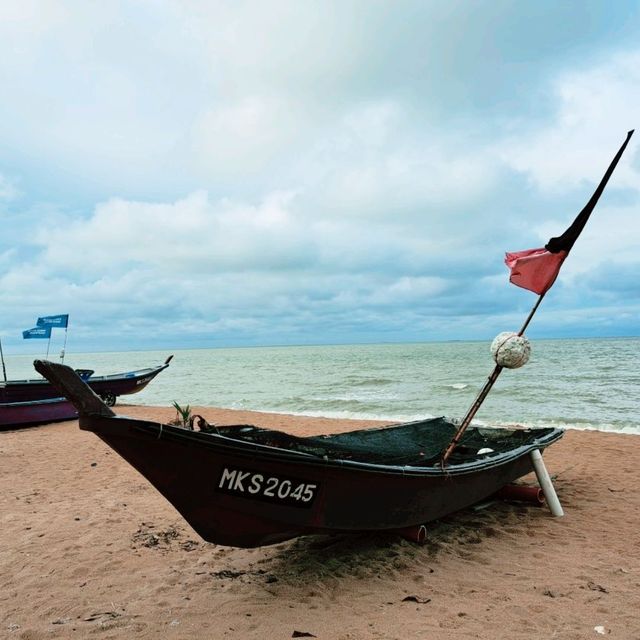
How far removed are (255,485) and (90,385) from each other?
16426mm

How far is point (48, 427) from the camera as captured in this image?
Answer: 15.7 m

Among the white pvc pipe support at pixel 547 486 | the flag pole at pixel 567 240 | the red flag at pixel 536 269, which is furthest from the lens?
the white pvc pipe support at pixel 547 486

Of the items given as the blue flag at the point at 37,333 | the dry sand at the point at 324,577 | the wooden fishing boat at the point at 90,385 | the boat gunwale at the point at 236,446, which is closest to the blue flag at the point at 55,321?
the blue flag at the point at 37,333

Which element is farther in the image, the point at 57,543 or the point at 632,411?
the point at 632,411

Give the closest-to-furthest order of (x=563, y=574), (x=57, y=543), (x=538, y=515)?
(x=563, y=574) → (x=57, y=543) → (x=538, y=515)

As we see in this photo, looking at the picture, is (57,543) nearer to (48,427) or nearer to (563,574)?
(563,574)

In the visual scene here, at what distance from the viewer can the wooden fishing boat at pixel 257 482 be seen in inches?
141

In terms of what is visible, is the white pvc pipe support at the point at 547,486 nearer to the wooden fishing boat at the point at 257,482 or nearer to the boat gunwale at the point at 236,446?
the wooden fishing boat at the point at 257,482

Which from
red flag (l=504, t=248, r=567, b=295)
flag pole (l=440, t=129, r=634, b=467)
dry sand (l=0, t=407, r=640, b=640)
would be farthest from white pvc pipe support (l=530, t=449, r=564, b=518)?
red flag (l=504, t=248, r=567, b=295)

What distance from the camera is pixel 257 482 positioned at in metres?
3.98

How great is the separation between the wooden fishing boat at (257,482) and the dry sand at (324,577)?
0.51 metres

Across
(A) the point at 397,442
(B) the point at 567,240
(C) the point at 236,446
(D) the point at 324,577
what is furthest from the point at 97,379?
(B) the point at 567,240

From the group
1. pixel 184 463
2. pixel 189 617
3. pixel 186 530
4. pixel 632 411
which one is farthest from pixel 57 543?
pixel 632 411

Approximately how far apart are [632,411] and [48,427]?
18127mm
